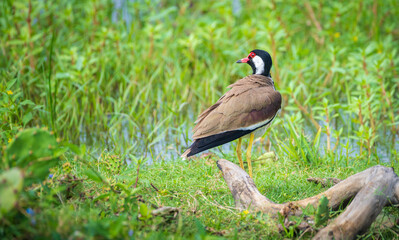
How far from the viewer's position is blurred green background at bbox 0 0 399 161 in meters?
5.15

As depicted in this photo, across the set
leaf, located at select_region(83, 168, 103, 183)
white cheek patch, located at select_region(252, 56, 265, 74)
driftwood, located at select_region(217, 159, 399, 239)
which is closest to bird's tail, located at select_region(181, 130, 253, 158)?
driftwood, located at select_region(217, 159, 399, 239)

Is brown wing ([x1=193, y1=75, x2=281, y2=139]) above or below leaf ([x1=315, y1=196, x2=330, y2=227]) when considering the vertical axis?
above

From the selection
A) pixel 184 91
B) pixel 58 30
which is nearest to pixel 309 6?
pixel 184 91

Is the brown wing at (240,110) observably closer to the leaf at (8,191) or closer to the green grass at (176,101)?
the green grass at (176,101)

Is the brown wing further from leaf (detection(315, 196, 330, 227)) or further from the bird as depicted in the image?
leaf (detection(315, 196, 330, 227))

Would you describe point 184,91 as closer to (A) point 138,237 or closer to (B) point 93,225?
(A) point 138,237

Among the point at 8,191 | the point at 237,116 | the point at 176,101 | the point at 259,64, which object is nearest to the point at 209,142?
the point at 237,116

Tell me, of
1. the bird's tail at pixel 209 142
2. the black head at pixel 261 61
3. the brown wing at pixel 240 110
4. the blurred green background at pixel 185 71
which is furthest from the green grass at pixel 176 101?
the black head at pixel 261 61

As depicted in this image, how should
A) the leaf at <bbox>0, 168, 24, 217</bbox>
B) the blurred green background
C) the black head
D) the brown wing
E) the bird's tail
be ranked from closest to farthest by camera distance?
the leaf at <bbox>0, 168, 24, 217</bbox>, the bird's tail, the brown wing, the black head, the blurred green background

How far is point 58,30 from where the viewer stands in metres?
7.41

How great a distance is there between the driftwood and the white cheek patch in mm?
1406

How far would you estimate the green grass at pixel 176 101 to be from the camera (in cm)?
311

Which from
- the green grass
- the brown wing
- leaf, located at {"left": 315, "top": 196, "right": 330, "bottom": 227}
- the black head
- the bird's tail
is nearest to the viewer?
leaf, located at {"left": 315, "top": 196, "right": 330, "bottom": 227}

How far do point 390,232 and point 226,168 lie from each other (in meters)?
1.17
